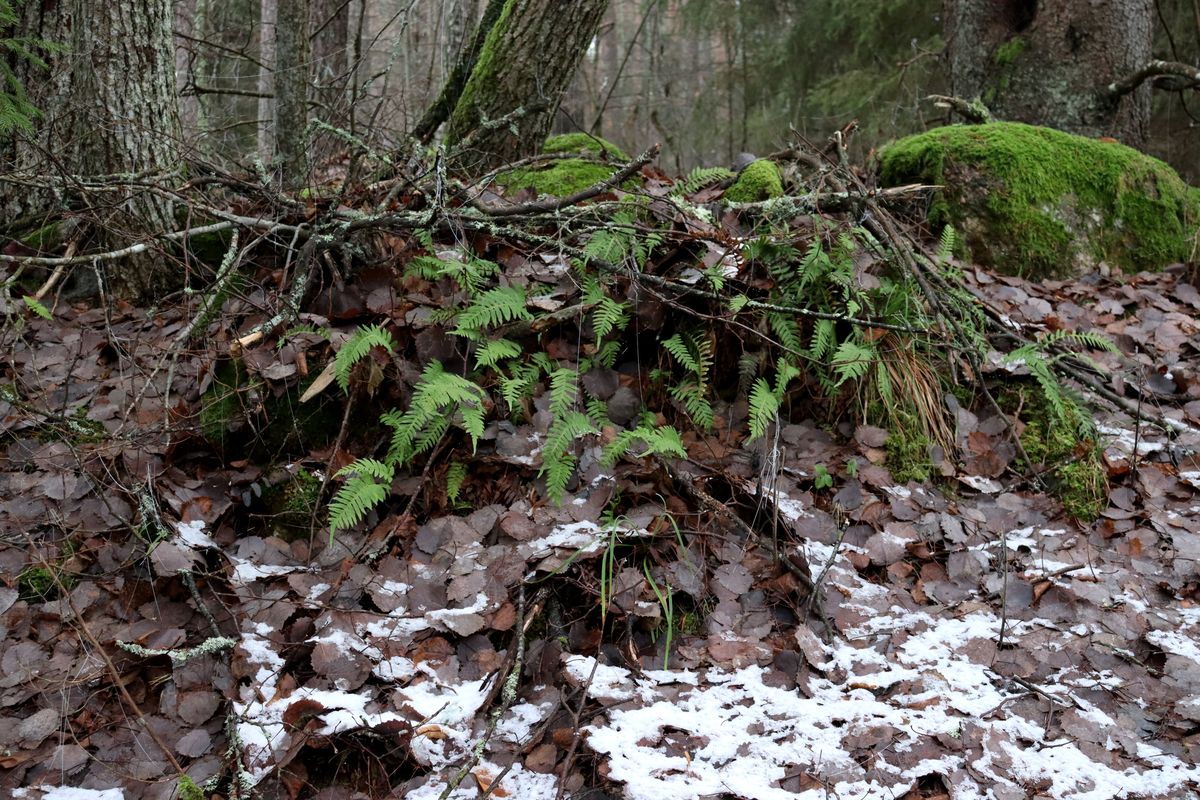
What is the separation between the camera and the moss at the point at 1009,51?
263 inches

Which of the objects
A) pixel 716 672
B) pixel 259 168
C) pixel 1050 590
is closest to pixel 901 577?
pixel 1050 590

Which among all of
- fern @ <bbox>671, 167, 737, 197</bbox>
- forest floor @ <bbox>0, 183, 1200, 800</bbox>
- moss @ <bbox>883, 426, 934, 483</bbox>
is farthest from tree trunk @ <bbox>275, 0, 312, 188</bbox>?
moss @ <bbox>883, 426, 934, 483</bbox>

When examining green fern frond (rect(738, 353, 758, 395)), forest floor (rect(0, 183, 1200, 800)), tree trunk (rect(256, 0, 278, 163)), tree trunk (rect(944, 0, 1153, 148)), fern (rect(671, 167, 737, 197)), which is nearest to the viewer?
forest floor (rect(0, 183, 1200, 800))

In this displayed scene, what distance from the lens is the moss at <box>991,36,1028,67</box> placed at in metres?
6.68

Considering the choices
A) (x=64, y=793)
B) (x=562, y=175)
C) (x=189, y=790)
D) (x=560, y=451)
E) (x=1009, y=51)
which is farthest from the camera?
(x=1009, y=51)

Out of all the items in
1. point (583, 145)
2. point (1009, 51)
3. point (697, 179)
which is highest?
point (1009, 51)

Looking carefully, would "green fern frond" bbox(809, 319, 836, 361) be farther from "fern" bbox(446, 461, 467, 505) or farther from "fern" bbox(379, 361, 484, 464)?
"fern" bbox(446, 461, 467, 505)

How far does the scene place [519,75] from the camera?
17.0ft

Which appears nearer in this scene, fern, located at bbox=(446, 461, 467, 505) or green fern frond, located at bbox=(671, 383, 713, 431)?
fern, located at bbox=(446, 461, 467, 505)

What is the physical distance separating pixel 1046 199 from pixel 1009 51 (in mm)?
2312

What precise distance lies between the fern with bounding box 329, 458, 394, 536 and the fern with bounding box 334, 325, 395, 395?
39cm

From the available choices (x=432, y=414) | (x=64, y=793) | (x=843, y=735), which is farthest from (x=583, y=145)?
(x=64, y=793)

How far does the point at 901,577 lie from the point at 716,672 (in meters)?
0.99

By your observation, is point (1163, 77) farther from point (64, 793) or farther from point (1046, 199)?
point (64, 793)
